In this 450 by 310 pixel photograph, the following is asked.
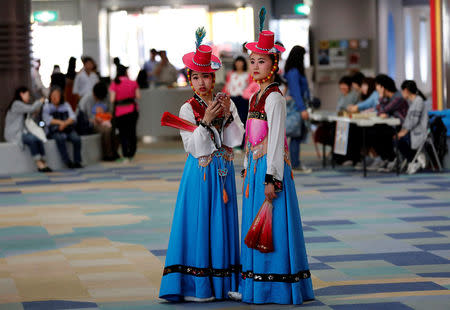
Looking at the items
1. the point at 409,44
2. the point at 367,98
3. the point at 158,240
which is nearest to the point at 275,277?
the point at 158,240

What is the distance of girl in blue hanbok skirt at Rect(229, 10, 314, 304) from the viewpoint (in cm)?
502

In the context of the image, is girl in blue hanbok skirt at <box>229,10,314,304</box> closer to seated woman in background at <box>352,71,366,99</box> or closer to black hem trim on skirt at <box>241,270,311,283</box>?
black hem trim on skirt at <box>241,270,311,283</box>

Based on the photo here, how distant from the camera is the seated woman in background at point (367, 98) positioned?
42.8ft

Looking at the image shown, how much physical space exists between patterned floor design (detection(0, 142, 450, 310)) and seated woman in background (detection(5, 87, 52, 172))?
76cm

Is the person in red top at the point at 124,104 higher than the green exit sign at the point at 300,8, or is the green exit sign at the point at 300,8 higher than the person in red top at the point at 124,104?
the green exit sign at the point at 300,8

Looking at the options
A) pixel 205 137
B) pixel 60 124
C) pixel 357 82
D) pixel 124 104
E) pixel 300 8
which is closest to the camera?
pixel 205 137

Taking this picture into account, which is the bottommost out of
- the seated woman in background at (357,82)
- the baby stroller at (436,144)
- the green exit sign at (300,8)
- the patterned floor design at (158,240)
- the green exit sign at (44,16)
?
the patterned floor design at (158,240)

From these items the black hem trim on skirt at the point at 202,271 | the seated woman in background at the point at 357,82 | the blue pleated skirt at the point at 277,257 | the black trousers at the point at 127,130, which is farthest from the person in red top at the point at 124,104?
the blue pleated skirt at the point at 277,257

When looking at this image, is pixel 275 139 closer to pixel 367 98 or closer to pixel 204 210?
pixel 204 210

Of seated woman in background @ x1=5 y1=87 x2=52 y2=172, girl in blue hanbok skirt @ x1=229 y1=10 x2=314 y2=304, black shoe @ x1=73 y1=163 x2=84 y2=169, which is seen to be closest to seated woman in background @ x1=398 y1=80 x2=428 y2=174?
black shoe @ x1=73 y1=163 x2=84 y2=169

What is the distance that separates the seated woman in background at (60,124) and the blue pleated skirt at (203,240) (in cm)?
880

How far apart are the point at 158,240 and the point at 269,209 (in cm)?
272

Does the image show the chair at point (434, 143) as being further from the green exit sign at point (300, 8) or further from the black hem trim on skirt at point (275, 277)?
the green exit sign at point (300, 8)

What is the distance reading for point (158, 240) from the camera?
25.0 feet
